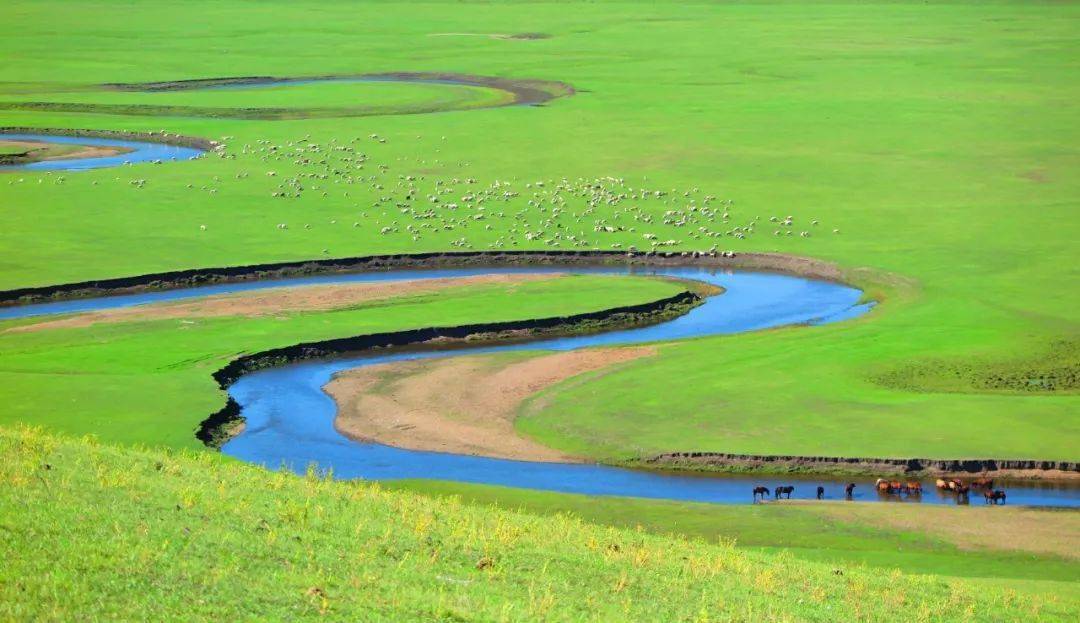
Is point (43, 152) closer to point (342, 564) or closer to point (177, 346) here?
point (177, 346)

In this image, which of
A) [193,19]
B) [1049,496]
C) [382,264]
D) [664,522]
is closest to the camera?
[664,522]

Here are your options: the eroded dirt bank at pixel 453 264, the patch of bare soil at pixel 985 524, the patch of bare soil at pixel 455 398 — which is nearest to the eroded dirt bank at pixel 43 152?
the eroded dirt bank at pixel 453 264

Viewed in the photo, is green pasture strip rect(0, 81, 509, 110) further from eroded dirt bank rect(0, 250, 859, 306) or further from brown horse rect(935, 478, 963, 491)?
brown horse rect(935, 478, 963, 491)

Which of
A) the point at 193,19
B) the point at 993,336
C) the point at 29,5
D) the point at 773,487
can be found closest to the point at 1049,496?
the point at 773,487

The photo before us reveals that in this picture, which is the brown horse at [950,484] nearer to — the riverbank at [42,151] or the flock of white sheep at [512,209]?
the flock of white sheep at [512,209]

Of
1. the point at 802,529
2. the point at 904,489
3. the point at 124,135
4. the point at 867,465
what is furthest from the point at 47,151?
the point at 802,529

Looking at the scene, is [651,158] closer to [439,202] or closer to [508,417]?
[439,202]
